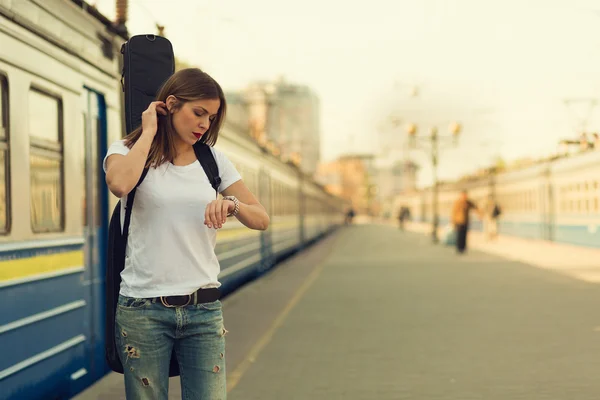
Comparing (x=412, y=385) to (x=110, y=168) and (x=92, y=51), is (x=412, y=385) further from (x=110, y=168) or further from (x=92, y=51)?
(x=110, y=168)

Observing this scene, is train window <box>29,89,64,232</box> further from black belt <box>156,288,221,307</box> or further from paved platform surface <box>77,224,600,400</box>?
black belt <box>156,288,221,307</box>

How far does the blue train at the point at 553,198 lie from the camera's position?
27047 millimetres

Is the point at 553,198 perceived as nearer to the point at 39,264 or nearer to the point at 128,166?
the point at 39,264

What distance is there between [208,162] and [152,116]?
0.26 m

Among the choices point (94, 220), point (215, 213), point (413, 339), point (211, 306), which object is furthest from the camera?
point (413, 339)

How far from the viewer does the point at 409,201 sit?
303 ft

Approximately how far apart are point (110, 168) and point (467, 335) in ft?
23.0

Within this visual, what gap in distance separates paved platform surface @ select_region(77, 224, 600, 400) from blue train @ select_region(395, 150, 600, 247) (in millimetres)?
10397

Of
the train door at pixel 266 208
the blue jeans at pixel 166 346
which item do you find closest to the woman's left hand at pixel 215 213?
the blue jeans at pixel 166 346

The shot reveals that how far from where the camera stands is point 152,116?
3.17m

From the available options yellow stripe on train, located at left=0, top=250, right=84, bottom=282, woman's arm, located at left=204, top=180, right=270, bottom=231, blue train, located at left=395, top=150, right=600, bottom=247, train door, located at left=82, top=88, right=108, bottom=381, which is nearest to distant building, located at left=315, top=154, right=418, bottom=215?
blue train, located at left=395, top=150, right=600, bottom=247

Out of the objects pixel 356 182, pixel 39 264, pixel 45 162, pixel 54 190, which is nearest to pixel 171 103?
pixel 39 264

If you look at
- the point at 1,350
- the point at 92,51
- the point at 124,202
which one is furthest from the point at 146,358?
the point at 92,51

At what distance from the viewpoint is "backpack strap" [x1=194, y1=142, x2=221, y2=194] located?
3256 mm
